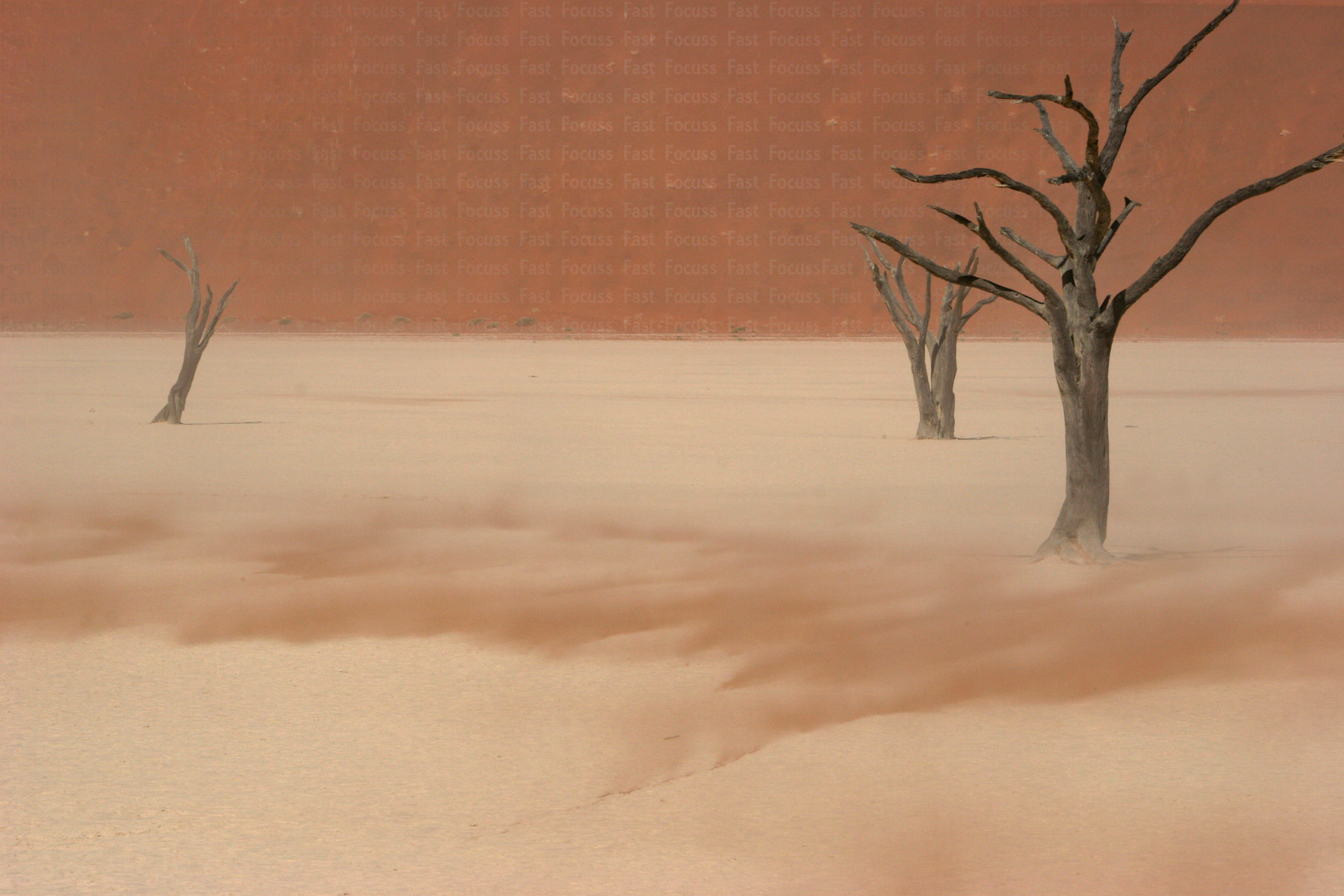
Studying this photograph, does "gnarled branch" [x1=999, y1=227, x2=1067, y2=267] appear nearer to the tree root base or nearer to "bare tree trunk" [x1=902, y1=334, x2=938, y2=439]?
the tree root base

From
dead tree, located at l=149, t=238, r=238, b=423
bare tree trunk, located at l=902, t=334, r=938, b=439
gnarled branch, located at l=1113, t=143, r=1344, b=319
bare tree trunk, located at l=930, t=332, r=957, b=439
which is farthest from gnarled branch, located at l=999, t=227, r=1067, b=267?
dead tree, located at l=149, t=238, r=238, b=423

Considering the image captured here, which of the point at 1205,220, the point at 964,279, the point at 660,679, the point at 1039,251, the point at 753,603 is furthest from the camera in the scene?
the point at 1039,251

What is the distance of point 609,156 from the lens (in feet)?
270

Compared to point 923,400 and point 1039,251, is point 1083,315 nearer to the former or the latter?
point 1039,251

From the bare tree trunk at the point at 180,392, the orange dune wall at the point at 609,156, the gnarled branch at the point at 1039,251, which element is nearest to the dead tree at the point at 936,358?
the gnarled branch at the point at 1039,251

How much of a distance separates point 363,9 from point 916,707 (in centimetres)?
9020

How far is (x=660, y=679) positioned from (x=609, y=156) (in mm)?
77441

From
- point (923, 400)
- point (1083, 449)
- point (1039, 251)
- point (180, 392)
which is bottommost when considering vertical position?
point (180, 392)

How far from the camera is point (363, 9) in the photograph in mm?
90250

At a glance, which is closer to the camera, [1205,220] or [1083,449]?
[1205,220]

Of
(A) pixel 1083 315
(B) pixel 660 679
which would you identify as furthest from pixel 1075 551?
(B) pixel 660 679

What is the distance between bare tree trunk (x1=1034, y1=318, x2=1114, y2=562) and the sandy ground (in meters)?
0.38

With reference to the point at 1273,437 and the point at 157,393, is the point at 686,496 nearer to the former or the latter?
the point at 1273,437

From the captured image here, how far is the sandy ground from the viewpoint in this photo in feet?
14.6
